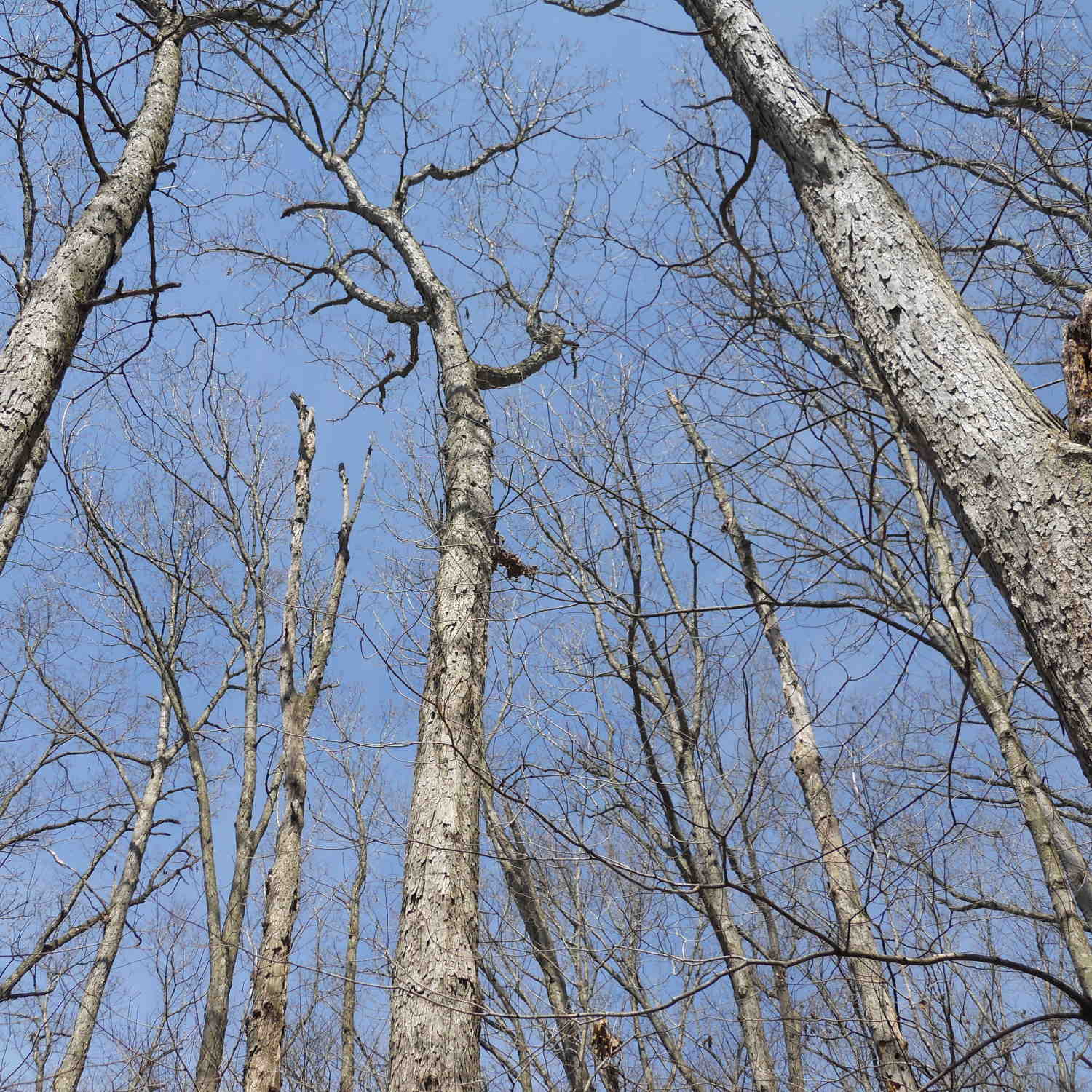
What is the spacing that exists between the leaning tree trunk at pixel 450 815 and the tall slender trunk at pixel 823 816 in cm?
123

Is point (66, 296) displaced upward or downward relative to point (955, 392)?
upward

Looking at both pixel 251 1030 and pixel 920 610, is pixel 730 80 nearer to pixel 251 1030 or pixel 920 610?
pixel 920 610

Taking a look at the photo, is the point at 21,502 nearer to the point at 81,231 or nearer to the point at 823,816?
the point at 81,231

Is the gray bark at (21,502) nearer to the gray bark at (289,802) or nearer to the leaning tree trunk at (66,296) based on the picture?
the gray bark at (289,802)

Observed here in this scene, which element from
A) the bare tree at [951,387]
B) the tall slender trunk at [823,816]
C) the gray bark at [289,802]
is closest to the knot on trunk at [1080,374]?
the bare tree at [951,387]

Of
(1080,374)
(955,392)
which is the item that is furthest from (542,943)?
(1080,374)

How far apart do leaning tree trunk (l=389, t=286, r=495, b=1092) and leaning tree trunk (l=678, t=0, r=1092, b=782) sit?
1353mm

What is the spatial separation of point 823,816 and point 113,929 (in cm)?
702

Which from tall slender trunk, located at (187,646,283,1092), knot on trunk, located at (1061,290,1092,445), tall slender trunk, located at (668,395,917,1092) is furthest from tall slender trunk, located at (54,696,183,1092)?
knot on trunk, located at (1061,290,1092,445)

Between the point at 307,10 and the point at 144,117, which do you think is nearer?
the point at 144,117

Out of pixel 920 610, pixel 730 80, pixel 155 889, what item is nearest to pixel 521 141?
pixel 730 80

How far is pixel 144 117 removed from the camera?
4.32m

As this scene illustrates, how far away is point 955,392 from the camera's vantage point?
7.07 feet

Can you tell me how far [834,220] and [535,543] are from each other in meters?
3.15
